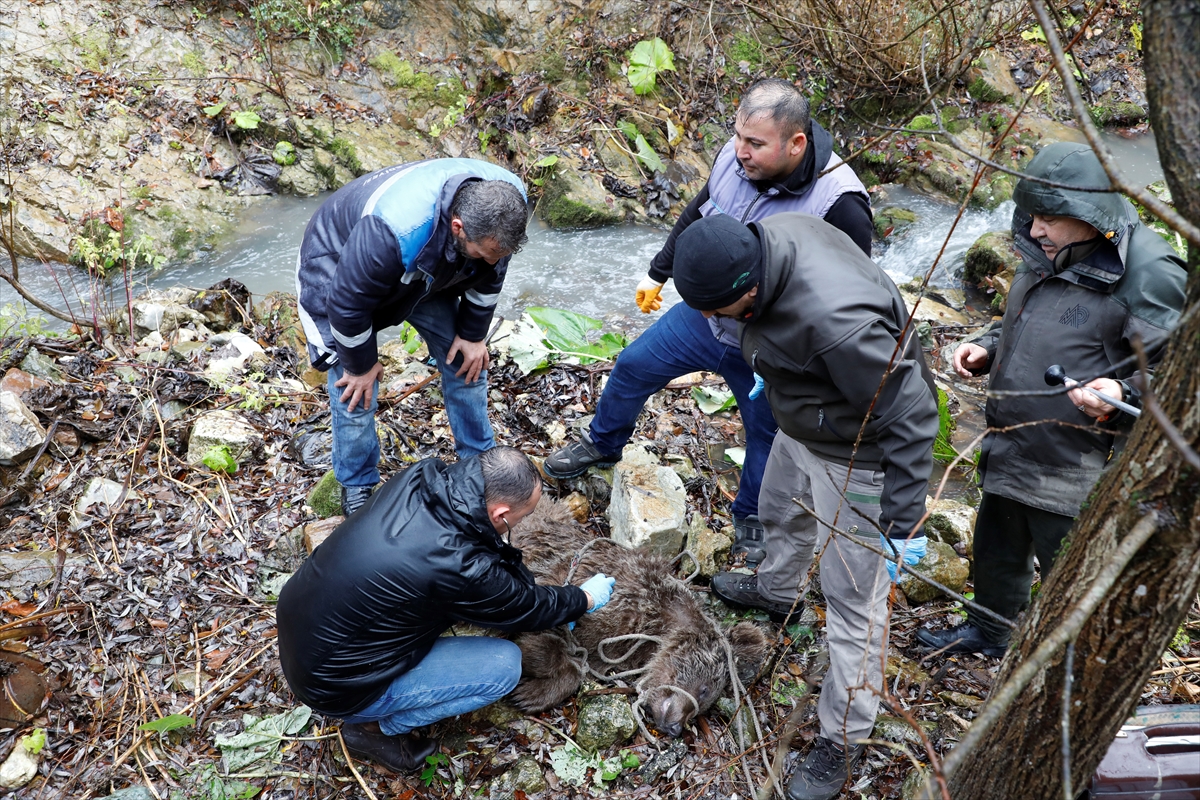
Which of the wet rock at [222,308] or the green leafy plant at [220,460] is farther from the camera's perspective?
the wet rock at [222,308]

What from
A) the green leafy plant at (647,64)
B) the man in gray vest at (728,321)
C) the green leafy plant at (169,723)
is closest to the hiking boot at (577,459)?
the man in gray vest at (728,321)

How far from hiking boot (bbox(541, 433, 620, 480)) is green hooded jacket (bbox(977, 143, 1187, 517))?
2075 millimetres

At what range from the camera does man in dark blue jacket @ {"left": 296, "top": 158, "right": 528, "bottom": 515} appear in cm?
334

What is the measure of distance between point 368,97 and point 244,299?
4.80 meters

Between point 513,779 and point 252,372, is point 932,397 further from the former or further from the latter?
point 252,372

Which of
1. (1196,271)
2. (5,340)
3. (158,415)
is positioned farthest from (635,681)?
(5,340)

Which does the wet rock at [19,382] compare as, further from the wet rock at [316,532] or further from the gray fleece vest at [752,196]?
the gray fleece vest at [752,196]

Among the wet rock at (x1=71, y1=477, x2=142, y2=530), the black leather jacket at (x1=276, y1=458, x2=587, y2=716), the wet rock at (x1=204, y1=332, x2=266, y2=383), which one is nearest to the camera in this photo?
the black leather jacket at (x1=276, y1=458, x2=587, y2=716)

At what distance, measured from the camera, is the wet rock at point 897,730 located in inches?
131

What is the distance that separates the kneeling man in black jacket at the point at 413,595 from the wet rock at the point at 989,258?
678cm

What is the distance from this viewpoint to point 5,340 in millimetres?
5211

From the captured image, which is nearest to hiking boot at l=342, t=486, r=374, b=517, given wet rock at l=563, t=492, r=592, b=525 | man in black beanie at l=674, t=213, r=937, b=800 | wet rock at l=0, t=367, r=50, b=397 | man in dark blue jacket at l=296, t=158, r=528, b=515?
man in dark blue jacket at l=296, t=158, r=528, b=515

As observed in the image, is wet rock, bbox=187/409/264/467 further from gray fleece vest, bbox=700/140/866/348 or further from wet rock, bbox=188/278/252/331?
gray fleece vest, bbox=700/140/866/348

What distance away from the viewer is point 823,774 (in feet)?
10.0
